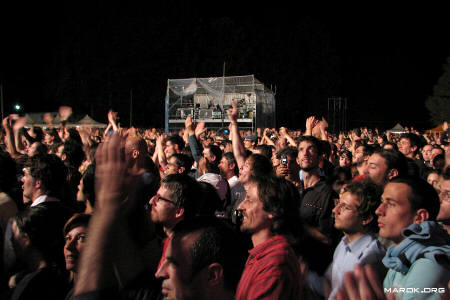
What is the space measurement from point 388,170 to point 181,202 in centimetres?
213

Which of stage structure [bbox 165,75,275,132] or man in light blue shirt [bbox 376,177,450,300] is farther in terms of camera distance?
stage structure [bbox 165,75,275,132]

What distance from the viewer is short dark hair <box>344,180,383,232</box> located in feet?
9.29

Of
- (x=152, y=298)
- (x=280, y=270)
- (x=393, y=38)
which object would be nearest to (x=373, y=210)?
(x=280, y=270)

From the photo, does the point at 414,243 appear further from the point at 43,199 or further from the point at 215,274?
the point at 43,199

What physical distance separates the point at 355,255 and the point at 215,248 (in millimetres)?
1249

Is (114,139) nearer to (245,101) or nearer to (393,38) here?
(245,101)

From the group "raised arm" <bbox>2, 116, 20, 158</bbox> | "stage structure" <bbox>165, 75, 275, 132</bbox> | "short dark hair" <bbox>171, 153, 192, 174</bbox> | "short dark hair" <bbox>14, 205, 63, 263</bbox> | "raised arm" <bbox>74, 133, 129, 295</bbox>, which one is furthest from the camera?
"stage structure" <bbox>165, 75, 275, 132</bbox>

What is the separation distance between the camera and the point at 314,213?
361 cm

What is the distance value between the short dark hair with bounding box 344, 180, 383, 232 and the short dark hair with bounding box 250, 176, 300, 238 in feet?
1.69

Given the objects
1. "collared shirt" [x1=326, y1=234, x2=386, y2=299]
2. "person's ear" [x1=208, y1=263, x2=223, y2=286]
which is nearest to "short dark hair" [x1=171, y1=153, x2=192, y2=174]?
"collared shirt" [x1=326, y1=234, x2=386, y2=299]

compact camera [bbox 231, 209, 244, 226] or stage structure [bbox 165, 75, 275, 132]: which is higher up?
stage structure [bbox 165, 75, 275, 132]

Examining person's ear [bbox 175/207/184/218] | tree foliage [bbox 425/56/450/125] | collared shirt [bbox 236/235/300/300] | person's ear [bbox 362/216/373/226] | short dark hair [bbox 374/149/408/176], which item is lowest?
collared shirt [bbox 236/235/300/300]

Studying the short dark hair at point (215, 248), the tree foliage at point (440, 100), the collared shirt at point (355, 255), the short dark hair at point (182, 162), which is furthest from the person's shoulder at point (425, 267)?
the tree foliage at point (440, 100)

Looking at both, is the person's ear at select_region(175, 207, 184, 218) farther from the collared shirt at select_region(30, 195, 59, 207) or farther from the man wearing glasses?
the collared shirt at select_region(30, 195, 59, 207)
